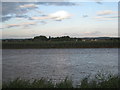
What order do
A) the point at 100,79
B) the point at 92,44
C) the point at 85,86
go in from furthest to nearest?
the point at 92,44, the point at 100,79, the point at 85,86

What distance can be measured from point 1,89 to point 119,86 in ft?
13.7

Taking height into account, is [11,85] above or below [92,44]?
above

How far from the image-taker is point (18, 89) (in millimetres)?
7984

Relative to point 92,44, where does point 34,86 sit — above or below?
above

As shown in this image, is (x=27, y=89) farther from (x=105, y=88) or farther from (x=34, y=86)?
(x=105, y=88)

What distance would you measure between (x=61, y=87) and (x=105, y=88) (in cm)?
155

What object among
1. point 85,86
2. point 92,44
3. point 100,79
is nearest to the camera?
point 85,86

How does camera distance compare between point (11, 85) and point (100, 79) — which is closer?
point (11, 85)

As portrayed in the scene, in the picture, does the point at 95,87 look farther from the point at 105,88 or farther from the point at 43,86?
the point at 43,86

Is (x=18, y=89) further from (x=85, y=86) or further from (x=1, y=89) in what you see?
(x=85, y=86)

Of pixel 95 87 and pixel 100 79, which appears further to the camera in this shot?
pixel 100 79

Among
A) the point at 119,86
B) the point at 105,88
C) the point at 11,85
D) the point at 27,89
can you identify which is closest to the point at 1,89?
the point at 11,85

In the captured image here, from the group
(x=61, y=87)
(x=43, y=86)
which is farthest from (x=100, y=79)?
(x=43, y=86)

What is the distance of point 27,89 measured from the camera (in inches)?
310
